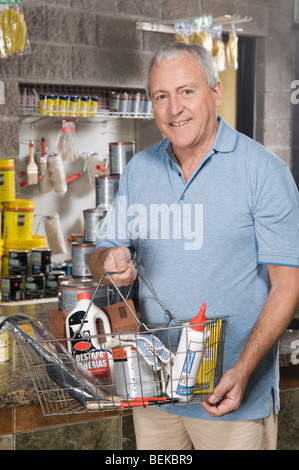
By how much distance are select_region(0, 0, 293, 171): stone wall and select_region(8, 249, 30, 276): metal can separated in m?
1.12

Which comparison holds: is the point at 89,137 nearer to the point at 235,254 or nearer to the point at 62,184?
the point at 62,184

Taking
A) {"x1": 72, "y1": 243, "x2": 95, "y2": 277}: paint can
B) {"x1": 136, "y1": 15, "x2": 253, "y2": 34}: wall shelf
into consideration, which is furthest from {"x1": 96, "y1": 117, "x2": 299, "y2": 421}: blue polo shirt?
{"x1": 136, "y1": 15, "x2": 253, "y2": 34}: wall shelf

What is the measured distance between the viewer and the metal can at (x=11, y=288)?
286 cm

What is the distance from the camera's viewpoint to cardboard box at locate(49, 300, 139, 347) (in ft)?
4.96

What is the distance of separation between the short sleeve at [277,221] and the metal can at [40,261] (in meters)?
1.71

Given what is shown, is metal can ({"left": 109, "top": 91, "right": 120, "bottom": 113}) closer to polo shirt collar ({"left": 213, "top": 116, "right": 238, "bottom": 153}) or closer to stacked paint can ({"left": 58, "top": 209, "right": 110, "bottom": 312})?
stacked paint can ({"left": 58, "top": 209, "right": 110, "bottom": 312})

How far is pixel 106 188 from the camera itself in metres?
2.14

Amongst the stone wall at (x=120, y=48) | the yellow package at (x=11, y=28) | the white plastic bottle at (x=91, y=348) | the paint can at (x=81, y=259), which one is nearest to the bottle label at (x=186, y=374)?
the white plastic bottle at (x=91, y=348)

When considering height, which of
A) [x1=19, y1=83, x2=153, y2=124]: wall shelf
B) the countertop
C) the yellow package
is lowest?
the countertop

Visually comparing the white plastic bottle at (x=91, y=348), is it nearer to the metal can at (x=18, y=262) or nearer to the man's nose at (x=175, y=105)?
the man's nose at (x=175, y=105)

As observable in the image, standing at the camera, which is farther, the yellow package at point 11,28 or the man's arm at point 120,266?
the yellow package at point 11,28
